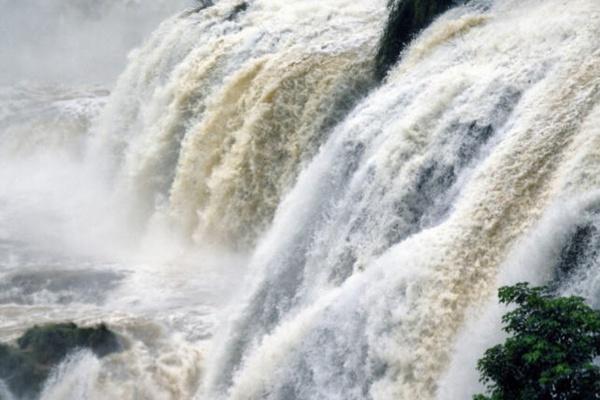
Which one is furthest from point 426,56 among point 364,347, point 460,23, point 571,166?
point 364,347

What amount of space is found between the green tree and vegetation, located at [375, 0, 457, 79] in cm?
745

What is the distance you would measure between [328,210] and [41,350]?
3830mm

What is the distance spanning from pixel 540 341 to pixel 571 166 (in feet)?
7.35

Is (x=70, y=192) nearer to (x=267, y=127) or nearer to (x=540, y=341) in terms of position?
(x=267, y=127)

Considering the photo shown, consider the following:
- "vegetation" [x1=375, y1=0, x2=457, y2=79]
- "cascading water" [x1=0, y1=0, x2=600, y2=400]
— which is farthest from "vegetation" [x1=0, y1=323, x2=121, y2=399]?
"vegetation" [x1=375, y1=0, x2=457, y2=79]

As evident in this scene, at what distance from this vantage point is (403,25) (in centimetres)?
1175

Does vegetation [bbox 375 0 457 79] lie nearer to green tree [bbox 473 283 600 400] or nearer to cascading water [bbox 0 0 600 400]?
cascading water [bbox 0 0 600 400]

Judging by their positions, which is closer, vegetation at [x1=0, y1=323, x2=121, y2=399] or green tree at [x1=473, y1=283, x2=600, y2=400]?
green tree at [x1=473, y1=283, x2=600, y2=400]

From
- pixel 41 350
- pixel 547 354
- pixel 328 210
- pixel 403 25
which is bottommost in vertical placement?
pixel 41 350

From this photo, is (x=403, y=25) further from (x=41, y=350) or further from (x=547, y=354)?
(x=547, y=354)

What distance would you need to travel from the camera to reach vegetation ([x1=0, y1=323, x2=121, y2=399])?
27.4ft

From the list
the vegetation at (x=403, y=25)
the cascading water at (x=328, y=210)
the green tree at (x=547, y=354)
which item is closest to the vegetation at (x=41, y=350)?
the cascading water at (x=328, y=210)

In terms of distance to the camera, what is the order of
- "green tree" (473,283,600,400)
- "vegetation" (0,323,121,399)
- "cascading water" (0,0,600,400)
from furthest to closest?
"vegetation" (0,323,121,399)
"cascading water" (0,0,600,400)
"green tree" (473,283,600,400)

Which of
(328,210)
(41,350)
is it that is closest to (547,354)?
(328,210)
